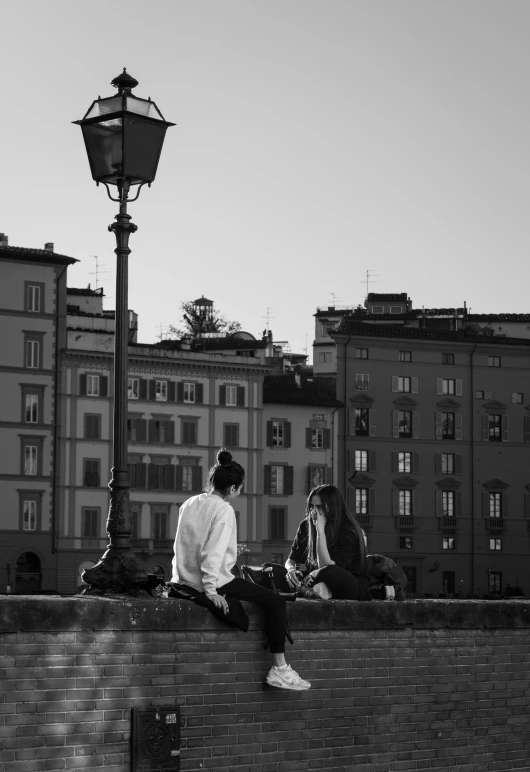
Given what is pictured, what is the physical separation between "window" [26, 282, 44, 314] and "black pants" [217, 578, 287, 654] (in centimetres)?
7409

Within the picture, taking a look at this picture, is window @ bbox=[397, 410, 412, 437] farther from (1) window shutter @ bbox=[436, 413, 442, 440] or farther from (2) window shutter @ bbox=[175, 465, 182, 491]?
(2) window shutter @ bbox=[175, 465, 182, 491]

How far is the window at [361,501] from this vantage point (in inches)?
3701

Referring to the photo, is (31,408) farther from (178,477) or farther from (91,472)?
(178,477)

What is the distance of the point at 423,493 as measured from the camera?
96.4 meters

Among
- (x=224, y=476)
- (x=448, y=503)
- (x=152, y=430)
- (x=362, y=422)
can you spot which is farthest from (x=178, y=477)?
(x=224, y=476)

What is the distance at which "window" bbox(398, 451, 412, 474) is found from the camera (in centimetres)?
9606

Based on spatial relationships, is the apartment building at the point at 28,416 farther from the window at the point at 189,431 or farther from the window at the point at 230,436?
the window at the point at 230,436

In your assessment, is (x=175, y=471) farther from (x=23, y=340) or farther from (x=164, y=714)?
(x=164, y=714)

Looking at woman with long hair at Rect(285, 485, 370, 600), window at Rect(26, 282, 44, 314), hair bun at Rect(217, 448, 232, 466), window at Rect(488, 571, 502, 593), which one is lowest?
window at Rect(488, 571, 502, 593)

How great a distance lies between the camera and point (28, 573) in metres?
83.8

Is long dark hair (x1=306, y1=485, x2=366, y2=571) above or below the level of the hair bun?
below

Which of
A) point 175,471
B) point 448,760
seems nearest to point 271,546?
point 175,471

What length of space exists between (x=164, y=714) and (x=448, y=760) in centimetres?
296

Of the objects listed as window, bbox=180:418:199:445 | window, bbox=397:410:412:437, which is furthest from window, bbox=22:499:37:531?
window, bbox=397:410:412:437
